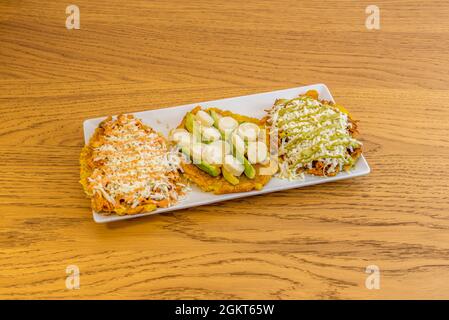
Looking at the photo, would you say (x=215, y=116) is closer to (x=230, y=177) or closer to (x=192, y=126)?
(x=192, y=126)

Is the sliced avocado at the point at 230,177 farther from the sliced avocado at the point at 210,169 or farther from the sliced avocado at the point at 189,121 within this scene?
the sliced avocado at the point at 189,121

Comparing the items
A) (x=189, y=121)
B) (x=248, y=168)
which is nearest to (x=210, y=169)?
(x=248, y=168)

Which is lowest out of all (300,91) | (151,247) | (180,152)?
(151,247)

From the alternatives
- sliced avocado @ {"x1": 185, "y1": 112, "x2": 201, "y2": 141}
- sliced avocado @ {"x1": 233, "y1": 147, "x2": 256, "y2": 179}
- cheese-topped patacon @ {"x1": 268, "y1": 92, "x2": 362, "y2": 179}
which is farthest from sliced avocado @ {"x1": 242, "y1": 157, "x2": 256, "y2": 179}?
sliced avocado @ {"x1": 185, "y1": 112, "x2": 201, "y2": 141}

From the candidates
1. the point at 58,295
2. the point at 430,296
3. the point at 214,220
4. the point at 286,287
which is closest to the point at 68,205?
the point at 58,295

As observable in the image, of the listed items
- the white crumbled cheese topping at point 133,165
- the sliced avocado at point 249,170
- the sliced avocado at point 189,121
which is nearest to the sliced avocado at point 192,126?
the sliced avocado at point 189,121

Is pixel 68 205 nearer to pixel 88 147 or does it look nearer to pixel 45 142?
pixel 88 147
